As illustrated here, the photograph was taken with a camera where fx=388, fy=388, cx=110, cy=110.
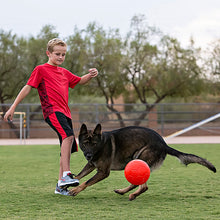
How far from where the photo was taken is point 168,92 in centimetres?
2694

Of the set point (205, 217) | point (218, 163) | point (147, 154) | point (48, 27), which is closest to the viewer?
point (205, 217)

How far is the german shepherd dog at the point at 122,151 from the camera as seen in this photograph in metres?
4.66

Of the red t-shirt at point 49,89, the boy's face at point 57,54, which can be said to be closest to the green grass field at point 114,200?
the red t-shirt at point 49,89

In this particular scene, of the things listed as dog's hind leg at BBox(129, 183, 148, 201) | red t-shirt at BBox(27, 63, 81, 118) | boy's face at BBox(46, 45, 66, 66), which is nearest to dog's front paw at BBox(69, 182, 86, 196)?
dog's hind leg at BBox(129, 183, 148, 201)

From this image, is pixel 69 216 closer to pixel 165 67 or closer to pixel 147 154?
pixel 147 154

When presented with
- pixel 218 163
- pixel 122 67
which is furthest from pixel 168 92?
pixel 218 163

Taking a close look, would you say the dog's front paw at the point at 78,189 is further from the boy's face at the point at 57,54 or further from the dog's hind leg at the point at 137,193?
the boy's face at the point at 57,54

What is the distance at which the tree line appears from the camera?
25.5 m

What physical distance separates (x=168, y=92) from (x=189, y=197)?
73.7ft

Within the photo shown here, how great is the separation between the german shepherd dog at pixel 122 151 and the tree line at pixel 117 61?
20.7 m

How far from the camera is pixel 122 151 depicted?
189 inches

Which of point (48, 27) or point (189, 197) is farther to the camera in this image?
point (48, 27)

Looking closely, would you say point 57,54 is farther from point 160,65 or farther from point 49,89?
point 160,65

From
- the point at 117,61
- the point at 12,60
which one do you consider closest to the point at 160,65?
the point at 117,61
